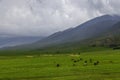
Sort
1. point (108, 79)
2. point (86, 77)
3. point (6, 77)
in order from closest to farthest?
point (108, 79) → point (86, 77) → point (6, 77)

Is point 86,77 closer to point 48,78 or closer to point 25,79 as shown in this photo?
point 48,78

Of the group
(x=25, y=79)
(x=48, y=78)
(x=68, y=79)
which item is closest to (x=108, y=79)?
(x=68, y=79)

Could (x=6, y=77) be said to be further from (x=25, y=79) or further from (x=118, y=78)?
(x=118, y=78)

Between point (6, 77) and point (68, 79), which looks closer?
point (68, 79)

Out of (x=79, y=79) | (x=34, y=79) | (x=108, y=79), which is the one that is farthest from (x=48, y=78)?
(x=108, y=79)

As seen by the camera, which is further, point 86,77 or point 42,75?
point 42,75

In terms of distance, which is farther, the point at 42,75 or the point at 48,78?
the point at 42,75

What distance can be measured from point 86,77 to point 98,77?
226cm

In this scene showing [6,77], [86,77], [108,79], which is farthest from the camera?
[6,77]

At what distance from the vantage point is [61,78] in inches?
2308

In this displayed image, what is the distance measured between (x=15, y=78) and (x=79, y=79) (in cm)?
1334

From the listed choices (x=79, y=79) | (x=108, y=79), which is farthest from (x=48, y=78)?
(x=108, y=79)

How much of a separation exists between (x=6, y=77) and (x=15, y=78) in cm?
266

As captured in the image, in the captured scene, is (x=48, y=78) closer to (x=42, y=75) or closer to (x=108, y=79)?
(x=42, y=75)
